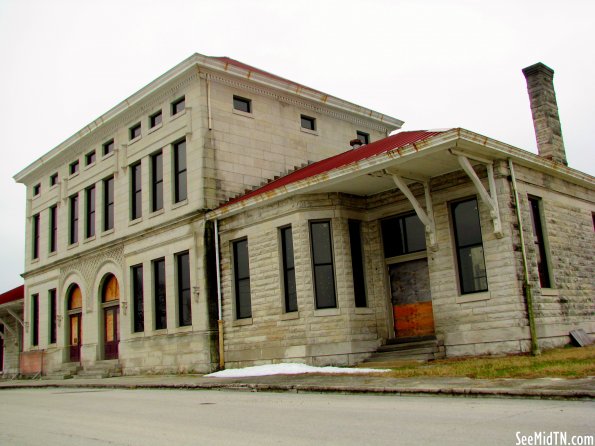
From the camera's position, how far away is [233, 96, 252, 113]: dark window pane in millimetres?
24984

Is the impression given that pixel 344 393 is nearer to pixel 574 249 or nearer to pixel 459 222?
pixel 459 222

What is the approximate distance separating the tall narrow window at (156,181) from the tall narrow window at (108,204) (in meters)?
3.72

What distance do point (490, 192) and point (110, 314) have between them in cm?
1853

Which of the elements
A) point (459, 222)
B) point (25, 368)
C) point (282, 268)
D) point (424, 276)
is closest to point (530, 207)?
point (459, 222)

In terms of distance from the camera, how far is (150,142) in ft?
84.6

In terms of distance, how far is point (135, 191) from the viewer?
2703 cm

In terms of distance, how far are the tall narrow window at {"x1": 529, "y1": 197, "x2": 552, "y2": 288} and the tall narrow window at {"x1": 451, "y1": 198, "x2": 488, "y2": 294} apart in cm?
179

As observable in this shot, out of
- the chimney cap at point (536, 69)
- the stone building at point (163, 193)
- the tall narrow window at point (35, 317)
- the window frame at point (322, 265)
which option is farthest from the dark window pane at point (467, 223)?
the tall narrow window at point (35, 317)

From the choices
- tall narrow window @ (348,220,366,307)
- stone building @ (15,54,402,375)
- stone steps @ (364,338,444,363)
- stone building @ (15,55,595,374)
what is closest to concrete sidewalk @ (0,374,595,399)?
stone steps @ (364,338,444,363)

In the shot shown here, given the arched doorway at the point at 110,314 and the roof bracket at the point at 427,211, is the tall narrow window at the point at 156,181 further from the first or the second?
the roof bracket at the point at 427,211

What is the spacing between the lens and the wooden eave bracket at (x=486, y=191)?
1559 centimetres

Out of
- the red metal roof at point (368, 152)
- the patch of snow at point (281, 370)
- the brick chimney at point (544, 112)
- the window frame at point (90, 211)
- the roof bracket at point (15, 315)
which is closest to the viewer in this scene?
the patch of snow at point (281, 370)

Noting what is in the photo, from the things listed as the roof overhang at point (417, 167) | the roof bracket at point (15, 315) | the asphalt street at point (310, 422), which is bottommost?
the asphalt street at point (310, 422)

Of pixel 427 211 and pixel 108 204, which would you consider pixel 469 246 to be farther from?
pixel 108 204
